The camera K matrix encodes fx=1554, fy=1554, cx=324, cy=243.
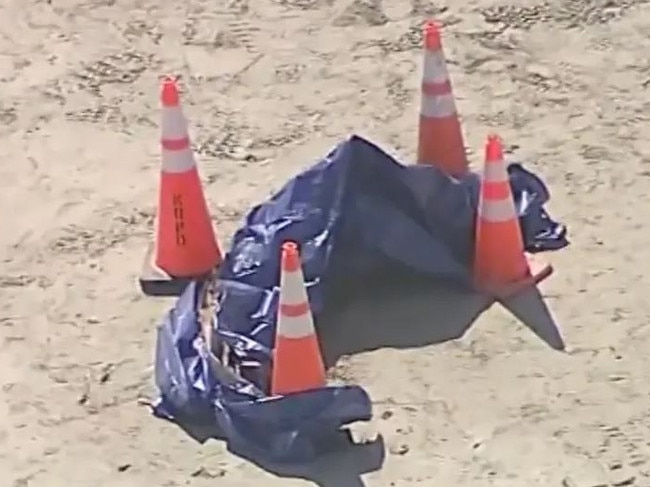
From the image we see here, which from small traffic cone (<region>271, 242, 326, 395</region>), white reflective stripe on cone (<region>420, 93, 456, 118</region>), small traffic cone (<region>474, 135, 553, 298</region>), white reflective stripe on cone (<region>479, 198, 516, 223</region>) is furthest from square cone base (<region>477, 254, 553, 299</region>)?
small traffic cone (<region>271, 242, 326, 395</region>)

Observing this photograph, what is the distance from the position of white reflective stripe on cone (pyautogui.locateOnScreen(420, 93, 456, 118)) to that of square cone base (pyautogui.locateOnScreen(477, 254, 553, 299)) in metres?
0.73

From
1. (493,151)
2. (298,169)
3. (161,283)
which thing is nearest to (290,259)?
(493,151)

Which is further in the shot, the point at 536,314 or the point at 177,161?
the point at 177,161

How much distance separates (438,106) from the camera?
5969 millimetres

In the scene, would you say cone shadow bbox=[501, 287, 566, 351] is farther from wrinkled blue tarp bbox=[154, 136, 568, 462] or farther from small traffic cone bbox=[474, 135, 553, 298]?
wrinkled blue tarp bbox=[154, 136, 568, 462]

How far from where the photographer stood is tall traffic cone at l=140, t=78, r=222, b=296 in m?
5.66

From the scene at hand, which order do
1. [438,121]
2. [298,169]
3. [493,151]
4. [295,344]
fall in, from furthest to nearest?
1. [298,169]
2. [438,121]
3. [493,151]
4. [295,344]

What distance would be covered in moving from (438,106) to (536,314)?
3.38 ft

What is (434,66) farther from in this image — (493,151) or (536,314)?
(536,314)

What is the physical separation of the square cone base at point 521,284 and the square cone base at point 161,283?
103 cm

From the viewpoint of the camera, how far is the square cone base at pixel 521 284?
5469 mm

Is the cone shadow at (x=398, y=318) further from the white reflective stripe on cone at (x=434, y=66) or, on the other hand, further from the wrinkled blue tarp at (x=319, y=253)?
the white reflective stripe on cone at (x=434, y=66)

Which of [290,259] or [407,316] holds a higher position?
[290,259]

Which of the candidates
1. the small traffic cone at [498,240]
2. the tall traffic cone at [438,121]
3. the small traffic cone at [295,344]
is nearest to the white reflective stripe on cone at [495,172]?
the small traffic cone at [498,240]
